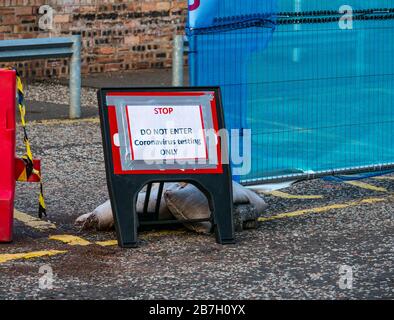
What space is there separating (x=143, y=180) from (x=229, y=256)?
79 centimetres

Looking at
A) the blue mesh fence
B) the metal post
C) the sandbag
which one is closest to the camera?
the sandbag

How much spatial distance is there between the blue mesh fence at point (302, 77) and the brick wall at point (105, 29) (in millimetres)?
8652

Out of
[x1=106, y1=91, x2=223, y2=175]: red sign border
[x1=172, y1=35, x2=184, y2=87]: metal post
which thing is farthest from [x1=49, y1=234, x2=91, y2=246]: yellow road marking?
[x1=172, y1=35, x2=184, y2=87]: metal post

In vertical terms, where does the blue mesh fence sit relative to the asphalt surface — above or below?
above

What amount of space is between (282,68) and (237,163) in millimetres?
830

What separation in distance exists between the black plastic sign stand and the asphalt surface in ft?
0.44

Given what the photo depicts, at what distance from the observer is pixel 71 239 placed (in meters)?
8.10

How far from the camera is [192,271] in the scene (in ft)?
23.9

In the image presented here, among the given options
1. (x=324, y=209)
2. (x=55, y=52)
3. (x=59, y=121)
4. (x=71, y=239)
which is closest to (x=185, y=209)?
(x=71, y=239)

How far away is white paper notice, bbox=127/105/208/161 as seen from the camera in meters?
8.06

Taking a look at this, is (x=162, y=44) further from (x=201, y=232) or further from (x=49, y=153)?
(x=201, y=232)

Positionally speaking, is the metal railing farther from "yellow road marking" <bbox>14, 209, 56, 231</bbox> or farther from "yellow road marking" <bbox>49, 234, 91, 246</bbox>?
"yellow road marking" <bbox>49, 234, 91, 246</bbox>

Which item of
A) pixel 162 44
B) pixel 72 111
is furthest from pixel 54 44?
pixel 162 44
